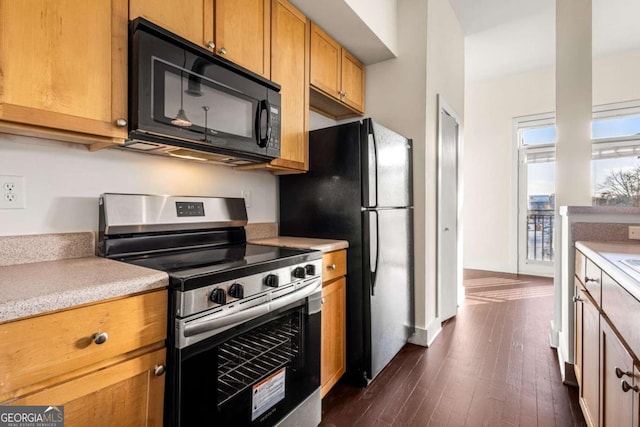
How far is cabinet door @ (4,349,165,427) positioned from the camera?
0.83 metres

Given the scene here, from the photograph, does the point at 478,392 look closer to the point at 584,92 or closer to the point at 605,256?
the point at 605,256

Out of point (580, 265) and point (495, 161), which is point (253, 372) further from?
point (495, 161)

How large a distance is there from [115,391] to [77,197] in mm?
860

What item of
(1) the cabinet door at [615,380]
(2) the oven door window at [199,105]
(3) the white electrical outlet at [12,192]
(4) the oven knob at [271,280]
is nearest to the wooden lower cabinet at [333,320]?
(4) the oven knob at [271,280]

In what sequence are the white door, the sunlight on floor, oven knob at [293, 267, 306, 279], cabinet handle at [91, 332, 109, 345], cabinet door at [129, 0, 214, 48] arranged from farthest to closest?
the sunlight on floor → the white door → oven knob at [293, 267, 306, 279] → cabinet door at [129, 0, 214, 48] → cabinet handle at [91, 332, 109, 345]

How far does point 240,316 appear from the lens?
3.95ft

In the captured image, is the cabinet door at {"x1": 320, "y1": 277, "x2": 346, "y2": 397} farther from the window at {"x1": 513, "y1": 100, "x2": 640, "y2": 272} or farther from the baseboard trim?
the window at {"x1": 513, "y1": 100, "x2": 640, "y2": 272}

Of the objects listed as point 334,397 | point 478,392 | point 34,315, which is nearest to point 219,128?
point 34,315

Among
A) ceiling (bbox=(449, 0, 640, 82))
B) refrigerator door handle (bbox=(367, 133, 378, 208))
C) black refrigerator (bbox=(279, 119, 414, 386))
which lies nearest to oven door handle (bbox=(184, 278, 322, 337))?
black refrigerator (bbox=(279, 119, 414, 386))

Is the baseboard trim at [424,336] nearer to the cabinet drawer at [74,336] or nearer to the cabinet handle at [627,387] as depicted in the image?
the cabinet handle at [627,387]

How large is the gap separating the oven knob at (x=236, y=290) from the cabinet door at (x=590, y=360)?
141 centimetres

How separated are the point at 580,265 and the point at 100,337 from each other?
220 cm

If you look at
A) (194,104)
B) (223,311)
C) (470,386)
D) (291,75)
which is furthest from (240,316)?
(470,386)

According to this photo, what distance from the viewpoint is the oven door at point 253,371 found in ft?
3.46
